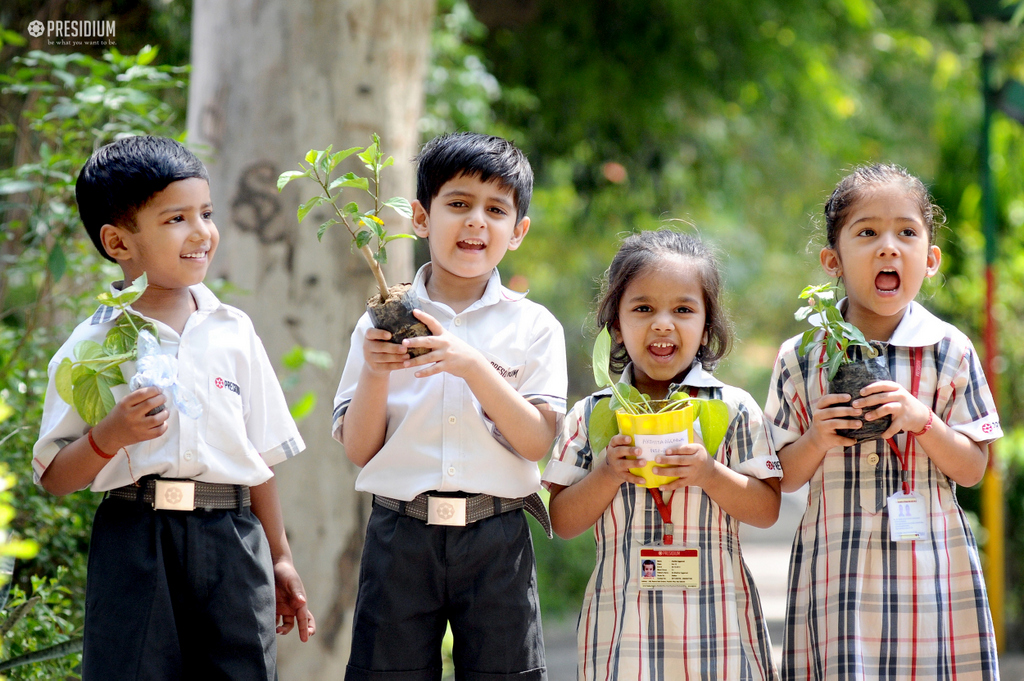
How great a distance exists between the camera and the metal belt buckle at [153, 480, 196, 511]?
217cm

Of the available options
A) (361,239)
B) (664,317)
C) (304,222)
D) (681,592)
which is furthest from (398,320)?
(304,222)

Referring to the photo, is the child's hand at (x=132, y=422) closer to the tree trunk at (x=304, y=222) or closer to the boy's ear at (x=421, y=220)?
the boy's ear at (x=421, y=220)

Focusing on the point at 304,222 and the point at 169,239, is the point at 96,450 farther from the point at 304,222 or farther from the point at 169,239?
the point at 304,222

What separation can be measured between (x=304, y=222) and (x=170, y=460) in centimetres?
180

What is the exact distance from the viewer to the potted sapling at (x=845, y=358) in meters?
2.18

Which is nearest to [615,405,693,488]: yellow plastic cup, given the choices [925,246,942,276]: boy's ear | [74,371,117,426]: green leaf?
[925,246,942,276]: boy's ear

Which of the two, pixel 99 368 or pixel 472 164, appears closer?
pixel 99 368

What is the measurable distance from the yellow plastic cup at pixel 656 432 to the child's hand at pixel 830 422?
297 millimetres

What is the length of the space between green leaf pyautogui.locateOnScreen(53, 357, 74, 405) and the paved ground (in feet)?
10.5

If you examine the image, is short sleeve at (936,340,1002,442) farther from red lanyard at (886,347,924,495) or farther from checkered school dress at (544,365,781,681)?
checkered school dress at (544,365,781,681)

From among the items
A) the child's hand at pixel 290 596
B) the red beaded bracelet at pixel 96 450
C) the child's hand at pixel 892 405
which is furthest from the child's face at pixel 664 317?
the red beaded bracelet at pixel 96 450

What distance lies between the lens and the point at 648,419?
2.16m

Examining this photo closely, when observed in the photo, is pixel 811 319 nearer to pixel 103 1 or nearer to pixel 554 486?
pixel 554 486

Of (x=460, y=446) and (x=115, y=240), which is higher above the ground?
(x=115, y=240)
